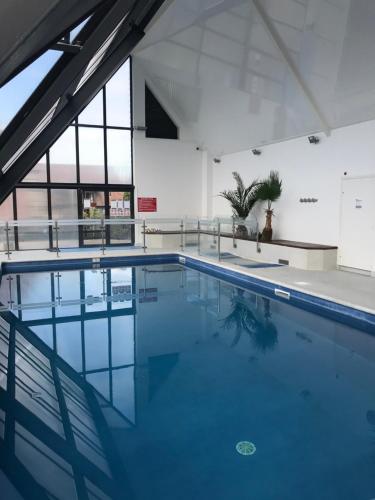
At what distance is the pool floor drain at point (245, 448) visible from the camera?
268 cm

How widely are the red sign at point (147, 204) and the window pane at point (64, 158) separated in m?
2.20

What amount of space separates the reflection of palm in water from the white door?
7.69 feet

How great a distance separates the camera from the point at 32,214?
1186cm

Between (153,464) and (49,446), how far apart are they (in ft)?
2.48

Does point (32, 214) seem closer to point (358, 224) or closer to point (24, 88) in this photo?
point (358, 224)

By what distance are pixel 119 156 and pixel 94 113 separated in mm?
1475

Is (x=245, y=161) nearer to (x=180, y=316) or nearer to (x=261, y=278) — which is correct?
(x=261, y=278)

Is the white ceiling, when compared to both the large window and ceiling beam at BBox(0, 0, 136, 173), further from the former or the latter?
ceiling beam at BBox(0, 0, 136, 173)

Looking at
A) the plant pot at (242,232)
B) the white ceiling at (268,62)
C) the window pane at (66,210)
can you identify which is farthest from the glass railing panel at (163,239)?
the white ceiling at (268,62)

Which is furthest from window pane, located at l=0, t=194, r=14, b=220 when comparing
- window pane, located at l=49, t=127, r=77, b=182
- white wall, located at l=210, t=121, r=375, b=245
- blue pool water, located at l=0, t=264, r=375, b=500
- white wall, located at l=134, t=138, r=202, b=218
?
white wall, located at l=210, t=121, r=375, b=245

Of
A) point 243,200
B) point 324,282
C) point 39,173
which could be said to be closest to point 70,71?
point 324,282

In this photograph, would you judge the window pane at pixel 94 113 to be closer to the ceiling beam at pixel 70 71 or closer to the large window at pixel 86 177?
the large window at pixel 86 177

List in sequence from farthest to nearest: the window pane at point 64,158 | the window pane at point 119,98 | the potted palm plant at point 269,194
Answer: the window pane at point 119,98 → the window pane at point 64,158 → the potted palm plant at point 269,194

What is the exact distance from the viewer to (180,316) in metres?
6.04
